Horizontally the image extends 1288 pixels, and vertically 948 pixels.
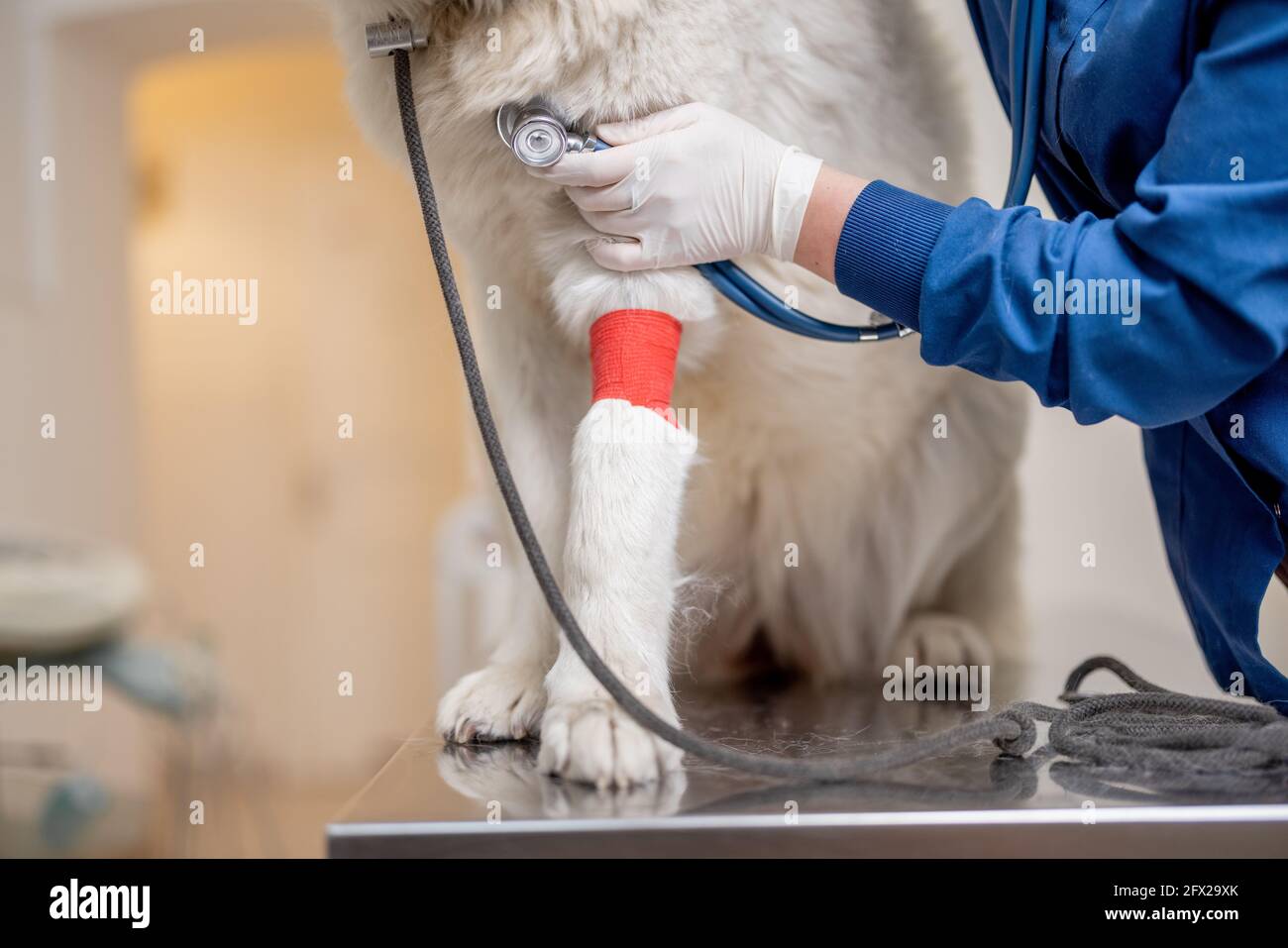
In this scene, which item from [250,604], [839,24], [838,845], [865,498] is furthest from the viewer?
[250,604]

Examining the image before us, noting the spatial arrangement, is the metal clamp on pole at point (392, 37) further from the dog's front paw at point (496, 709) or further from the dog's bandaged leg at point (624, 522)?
the dog's front paw at point (496, 709)

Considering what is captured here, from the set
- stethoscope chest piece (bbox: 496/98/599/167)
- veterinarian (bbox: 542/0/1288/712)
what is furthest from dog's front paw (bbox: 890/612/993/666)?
stethoscope chest piece (bbox: 496/98/599/167)

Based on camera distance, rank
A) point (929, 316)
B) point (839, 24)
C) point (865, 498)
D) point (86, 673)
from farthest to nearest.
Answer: point (86, 673) → point (865, 498) → point (839, 24) → point (929, 316)

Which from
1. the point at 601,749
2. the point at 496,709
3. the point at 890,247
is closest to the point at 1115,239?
the point at 890,247

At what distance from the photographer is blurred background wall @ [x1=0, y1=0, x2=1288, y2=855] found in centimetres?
335

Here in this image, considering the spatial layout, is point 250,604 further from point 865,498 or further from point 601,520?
point 601,520

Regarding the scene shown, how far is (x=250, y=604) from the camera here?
14.3 feet

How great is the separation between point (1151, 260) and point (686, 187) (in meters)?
0.39

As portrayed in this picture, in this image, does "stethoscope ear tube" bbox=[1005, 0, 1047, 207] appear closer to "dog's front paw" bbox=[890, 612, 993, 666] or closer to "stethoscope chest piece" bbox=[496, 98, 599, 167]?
"stethoscope chest piece" bbox=[496, 98, 599, 167]

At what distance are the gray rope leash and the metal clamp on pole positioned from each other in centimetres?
1

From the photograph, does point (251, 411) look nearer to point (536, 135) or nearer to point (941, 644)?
point (941, 644)

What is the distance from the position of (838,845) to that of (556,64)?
68cm
